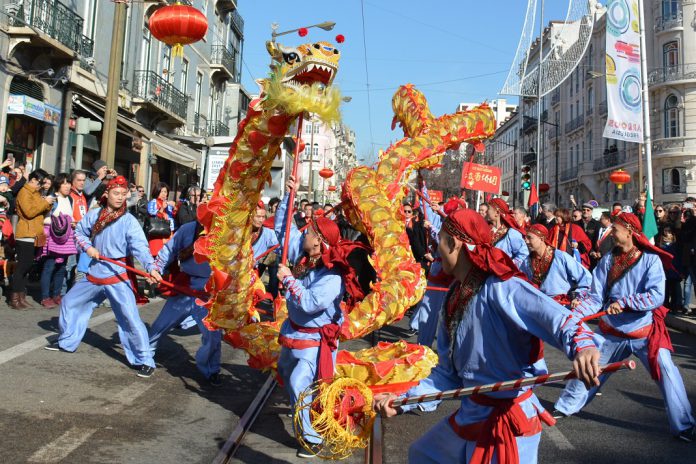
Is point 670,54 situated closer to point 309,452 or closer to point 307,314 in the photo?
point 307,314

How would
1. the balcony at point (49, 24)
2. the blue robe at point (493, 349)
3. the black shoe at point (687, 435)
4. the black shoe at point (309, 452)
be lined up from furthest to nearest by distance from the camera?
the balcony at point (49, 24)
the black shoe at point (687, 435)
the black shoe at point (309, 452)
the blue robe at point (493, 349)

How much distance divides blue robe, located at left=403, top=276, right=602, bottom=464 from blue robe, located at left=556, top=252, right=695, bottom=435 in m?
2.58

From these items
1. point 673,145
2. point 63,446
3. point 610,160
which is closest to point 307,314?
point 63,446

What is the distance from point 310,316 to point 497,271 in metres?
2.03

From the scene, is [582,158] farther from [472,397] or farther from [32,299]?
[472,397]

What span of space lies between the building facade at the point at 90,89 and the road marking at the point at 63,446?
6.48m

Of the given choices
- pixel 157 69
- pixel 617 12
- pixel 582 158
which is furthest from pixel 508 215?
pixel 582 158

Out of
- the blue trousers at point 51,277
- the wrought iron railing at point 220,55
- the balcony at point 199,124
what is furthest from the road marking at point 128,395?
the wrought iron railing at point 220,55

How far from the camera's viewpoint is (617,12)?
1347cm

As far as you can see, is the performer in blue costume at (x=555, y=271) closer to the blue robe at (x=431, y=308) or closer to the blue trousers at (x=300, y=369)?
the blue robe at (x=431, y=308)

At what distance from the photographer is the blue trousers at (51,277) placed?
906cm

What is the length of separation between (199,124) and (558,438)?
86.0 feet

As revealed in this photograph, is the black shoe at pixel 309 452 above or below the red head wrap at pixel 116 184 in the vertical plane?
below

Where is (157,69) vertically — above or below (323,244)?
above
